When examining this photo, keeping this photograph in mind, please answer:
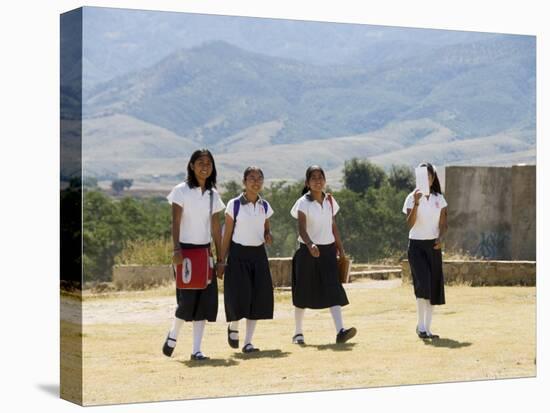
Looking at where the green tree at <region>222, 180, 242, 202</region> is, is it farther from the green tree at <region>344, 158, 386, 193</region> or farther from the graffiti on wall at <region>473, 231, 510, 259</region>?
the graffiti on wall at <region>473, 231, 510, 259</region>

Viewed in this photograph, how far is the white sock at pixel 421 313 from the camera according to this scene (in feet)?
48.8

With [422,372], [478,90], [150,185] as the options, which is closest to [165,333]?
[422,372]

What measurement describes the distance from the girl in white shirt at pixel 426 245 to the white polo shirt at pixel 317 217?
1086mm

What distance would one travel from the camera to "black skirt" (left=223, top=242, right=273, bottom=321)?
539 inches

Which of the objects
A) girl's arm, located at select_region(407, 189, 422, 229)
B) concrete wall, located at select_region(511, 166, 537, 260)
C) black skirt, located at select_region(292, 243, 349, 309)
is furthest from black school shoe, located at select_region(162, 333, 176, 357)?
concrete wall, located at select_region(511, 166, 537, 260)

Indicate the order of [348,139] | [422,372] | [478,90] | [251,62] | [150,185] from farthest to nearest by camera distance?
[251,62] < [348,139] < [150,185] < [478,90] < [422,372]

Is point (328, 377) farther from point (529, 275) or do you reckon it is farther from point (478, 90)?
point (478, 90)

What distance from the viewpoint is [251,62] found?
154 ft

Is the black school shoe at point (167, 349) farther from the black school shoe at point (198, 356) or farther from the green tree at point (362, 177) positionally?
the green tree at point (362, 177)

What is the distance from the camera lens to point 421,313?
1492 cm

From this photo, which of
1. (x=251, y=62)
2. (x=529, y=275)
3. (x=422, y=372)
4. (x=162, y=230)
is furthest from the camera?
(x=251, y=62)

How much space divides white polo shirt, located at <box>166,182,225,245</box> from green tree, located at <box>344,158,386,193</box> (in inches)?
261

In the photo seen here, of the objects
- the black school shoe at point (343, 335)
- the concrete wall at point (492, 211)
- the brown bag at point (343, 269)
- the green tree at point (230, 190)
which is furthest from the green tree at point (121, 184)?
the black school shoe at point (343, 335)

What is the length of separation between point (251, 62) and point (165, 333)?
3398 cm
